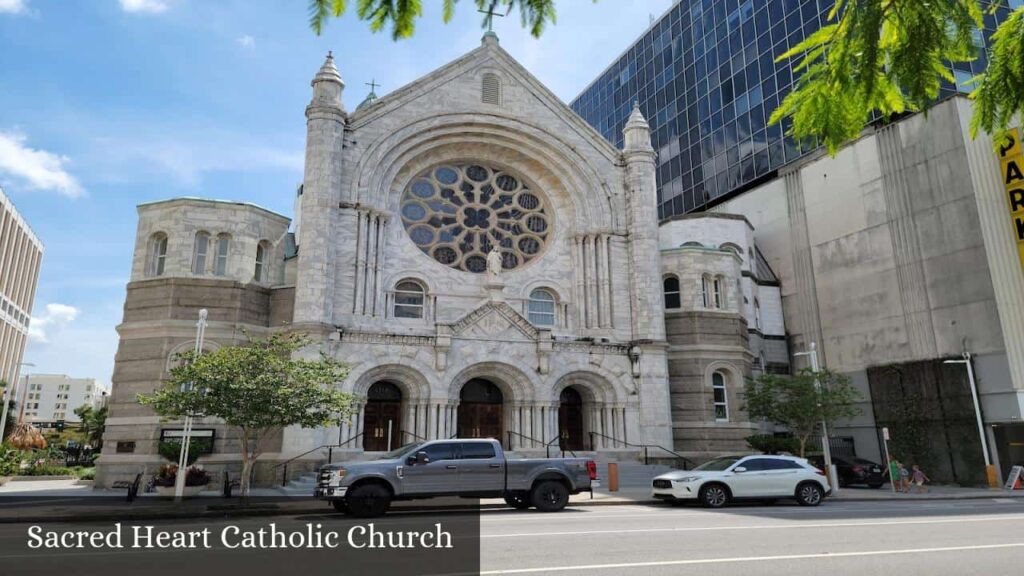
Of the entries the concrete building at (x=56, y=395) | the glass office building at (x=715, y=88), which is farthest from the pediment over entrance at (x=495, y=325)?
the concrete building at (x=56, y=395)

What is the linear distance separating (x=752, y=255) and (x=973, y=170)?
11382mm

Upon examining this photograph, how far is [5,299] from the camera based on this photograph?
86.9 m

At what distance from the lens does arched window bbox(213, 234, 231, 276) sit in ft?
85.9

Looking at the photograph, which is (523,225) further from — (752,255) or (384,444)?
(752,255)

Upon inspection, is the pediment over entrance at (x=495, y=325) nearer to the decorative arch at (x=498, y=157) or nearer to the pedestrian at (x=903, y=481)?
the decorative arch at (x=498, y=157)

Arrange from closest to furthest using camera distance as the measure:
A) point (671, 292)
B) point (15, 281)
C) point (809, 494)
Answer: point (809, 494) < point (671, 292) < point (15, 281)

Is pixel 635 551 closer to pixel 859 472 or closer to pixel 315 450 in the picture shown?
pixel 315 450

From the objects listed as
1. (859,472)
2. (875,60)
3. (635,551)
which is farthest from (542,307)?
(875,60)

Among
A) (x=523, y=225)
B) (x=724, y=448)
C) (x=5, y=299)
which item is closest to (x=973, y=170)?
(x=724, y=448)

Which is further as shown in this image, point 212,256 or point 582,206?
point 582,206

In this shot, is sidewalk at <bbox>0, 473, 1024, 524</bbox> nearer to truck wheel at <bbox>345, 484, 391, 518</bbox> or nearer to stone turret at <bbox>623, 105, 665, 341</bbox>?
truck wheel at <bbox>345, 484, 391, 518</bbox>

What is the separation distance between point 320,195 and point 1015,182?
2823cm

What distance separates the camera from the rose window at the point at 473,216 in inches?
1156

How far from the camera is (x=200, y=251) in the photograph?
26344 millimetres
